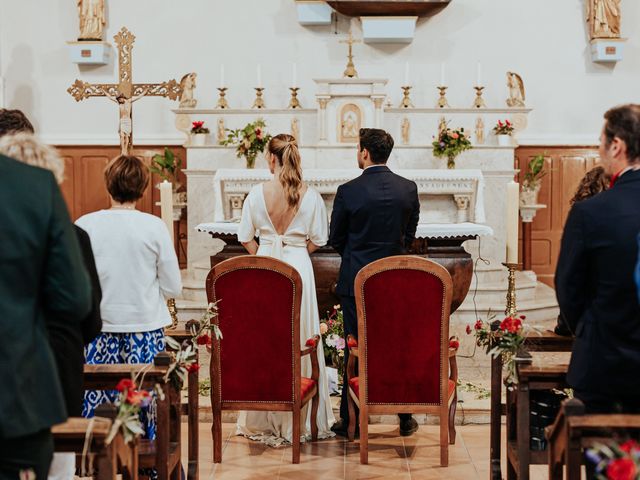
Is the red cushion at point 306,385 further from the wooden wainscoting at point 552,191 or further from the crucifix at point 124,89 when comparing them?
the wooden wainscoting at point 552,191

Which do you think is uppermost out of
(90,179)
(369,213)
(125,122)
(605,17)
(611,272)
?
(605,17)

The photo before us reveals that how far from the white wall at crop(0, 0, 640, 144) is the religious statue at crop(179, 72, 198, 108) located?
567 millimetres

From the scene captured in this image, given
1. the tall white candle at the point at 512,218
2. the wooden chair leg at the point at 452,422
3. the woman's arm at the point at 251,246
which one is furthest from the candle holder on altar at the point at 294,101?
the wooden chair leg at the point at 452,422

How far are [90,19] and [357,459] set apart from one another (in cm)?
716

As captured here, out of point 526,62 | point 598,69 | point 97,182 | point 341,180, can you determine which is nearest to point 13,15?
point 97,182

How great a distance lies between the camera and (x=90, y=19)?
10.2m

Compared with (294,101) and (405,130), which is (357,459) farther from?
(294,101)

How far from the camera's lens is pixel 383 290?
14.5 ft

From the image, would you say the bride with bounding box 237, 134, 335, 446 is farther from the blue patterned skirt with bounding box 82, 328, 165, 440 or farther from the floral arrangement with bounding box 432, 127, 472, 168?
the floral arrangement with bounding box 432, 127, 472, 168

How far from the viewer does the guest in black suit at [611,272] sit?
2.78m

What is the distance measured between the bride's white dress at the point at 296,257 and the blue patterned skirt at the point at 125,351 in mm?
1258

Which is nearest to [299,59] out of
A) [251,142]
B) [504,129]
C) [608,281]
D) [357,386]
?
[251,142]

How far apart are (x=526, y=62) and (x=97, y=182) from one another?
17.2ft

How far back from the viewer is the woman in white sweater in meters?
3.74
